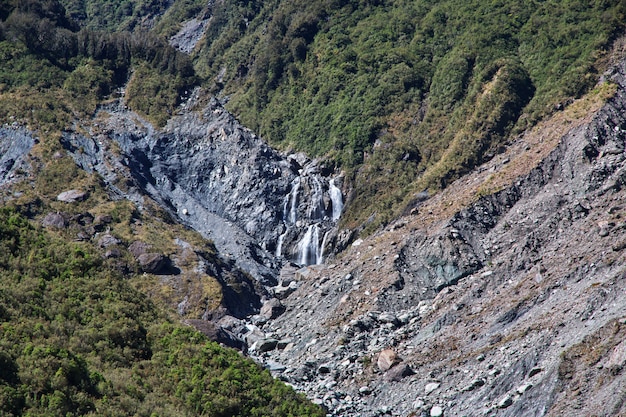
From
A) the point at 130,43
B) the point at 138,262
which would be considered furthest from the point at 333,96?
the point at 138,262

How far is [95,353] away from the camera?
1120 inches

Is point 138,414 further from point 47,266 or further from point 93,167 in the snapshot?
point 93,167

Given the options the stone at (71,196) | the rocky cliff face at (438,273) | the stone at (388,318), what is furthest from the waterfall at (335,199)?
the stone at (388,318)

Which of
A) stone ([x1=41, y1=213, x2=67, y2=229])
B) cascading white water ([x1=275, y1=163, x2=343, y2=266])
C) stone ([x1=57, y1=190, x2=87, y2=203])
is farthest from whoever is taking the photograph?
cascading white water ([x1=275, y1=163, x2=343, y2=266])

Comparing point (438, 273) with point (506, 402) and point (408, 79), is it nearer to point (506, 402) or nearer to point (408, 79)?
point (506, 402)

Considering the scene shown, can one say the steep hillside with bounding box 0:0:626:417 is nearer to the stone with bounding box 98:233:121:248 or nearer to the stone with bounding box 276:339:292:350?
the stone with bounding box 276:339:292:350

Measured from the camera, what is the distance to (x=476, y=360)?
35781 millimetres

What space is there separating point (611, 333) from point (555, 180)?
23208 millimetres

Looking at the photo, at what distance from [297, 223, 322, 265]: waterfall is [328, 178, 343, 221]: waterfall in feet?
8.35

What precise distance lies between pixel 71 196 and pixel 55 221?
183 inches

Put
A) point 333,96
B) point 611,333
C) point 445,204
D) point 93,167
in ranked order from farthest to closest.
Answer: point 333,96 < point 93,167 < point 445,204 < point 611,333

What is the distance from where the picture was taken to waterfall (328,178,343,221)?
7118cm

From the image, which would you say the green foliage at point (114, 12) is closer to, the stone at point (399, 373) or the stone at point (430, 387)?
the stone at point (399, 373)

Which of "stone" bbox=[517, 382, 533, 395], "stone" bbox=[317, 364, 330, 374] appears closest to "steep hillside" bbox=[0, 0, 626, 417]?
"stone" bbox=[517, 382, 533, 395]
